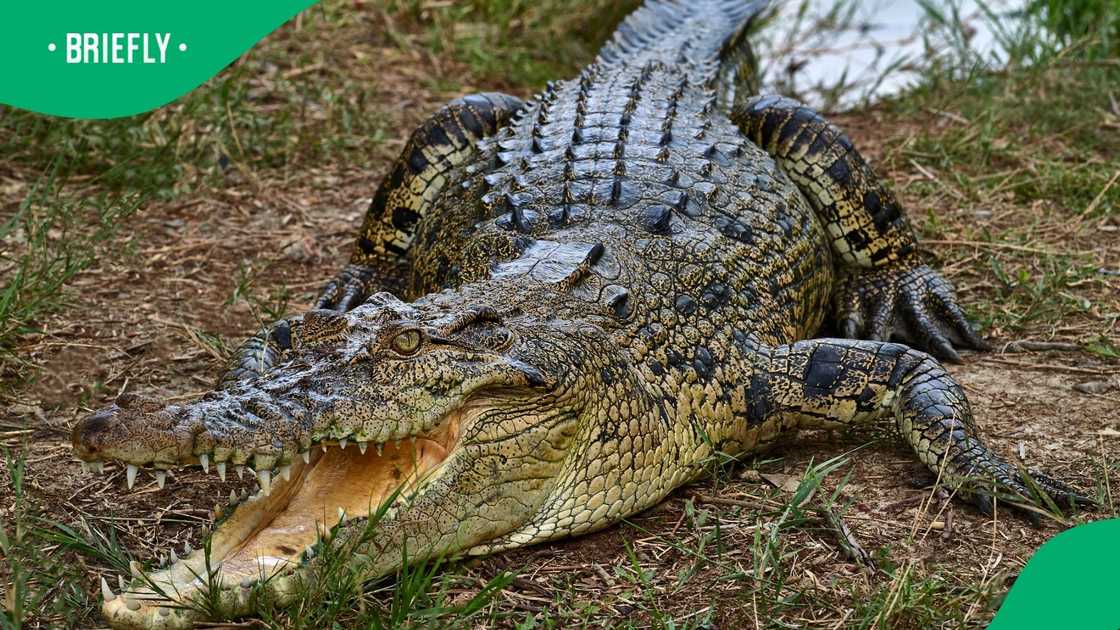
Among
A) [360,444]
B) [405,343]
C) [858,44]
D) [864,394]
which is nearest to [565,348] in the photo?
[405,343]

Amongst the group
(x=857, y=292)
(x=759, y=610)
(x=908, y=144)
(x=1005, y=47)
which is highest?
(x=1005, y=47)

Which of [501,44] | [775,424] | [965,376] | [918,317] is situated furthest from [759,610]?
[501,44]

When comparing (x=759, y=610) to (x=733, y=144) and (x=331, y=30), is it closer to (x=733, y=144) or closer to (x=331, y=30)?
(x=733, y=144)

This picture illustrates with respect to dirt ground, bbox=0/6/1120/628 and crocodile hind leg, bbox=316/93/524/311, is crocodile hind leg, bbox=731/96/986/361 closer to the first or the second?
dirt ground, bbox=0/6/1120/628

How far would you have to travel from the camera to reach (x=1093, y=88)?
6.70m

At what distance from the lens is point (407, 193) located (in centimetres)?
504

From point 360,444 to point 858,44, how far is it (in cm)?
621

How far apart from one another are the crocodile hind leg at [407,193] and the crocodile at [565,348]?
0.01 metres

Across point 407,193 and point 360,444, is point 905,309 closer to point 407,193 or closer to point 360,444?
point 407,193

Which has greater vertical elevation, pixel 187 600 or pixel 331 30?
pixel 331 30

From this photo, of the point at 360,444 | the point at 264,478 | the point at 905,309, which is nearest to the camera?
the point at 264,478

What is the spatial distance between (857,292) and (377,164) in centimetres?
266

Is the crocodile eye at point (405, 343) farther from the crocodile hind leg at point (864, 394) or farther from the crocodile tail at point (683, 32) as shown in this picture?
the crocodile tail at point (683, 32)

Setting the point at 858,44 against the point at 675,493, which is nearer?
the point at 675,493
